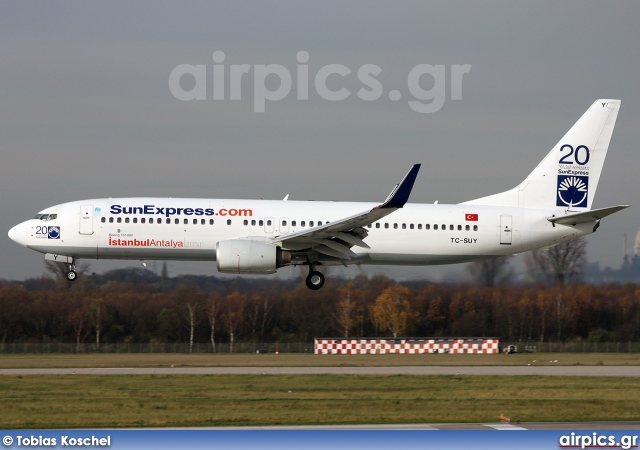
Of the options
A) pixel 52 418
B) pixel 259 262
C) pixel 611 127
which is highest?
pixel 611 127

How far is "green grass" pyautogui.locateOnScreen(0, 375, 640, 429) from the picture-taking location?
22.5m

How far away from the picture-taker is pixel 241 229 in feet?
120

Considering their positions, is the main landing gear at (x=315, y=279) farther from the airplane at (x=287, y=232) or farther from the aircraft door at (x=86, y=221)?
the aircraft door at (x=86, y=221)

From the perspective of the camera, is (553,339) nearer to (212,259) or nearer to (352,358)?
(352,358)

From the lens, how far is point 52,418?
22453 mm

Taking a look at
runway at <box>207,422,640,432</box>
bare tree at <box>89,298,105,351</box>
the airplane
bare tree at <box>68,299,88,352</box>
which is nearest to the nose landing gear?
the airplane

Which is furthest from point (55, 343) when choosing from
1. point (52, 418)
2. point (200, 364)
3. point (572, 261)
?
point (52, 418)

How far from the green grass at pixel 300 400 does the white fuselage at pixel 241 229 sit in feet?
20.3

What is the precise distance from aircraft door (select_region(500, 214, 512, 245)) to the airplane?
41 mm

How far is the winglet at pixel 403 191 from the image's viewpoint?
1276 inches

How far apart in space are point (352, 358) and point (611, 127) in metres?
16.0

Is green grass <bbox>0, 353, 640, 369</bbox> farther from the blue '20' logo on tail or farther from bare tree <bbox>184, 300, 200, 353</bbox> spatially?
bare tree <bbox>184, 300, 200, 353</bbox>

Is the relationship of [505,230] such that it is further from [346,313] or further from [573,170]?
[346,313]

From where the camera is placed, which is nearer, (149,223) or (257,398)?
(257,398)
